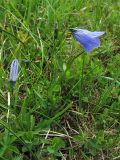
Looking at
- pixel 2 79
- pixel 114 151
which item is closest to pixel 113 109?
pixel 114 151

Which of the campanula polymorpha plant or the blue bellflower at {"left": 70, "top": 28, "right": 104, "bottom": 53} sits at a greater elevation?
the blue bellflower at {"left": 70, "top": 28, "right": 104, "bottom": 53}

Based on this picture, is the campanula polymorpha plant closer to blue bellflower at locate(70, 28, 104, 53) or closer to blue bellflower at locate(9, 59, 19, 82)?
blue bellflower at locate(9, 59, 19, 82)

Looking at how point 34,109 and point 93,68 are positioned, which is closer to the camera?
point 34,109

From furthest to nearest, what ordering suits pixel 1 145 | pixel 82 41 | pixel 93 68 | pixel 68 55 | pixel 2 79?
pixel 68 55
pixel 93 68
pixel 2 79
pixel 82 41
pixel 1 145

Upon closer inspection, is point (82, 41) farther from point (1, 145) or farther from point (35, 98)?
point (1, 145)

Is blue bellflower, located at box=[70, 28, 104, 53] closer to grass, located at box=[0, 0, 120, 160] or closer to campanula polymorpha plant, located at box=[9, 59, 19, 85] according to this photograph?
grass, located at box=[0, 0, 120, 160]

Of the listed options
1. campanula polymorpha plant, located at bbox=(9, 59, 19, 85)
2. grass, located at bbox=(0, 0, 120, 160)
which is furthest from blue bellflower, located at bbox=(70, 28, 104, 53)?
campanula polymorpha plant, located at bbox=(9, 59, 19, 85)

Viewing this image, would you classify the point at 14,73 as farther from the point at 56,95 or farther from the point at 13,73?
the point at 56,95
